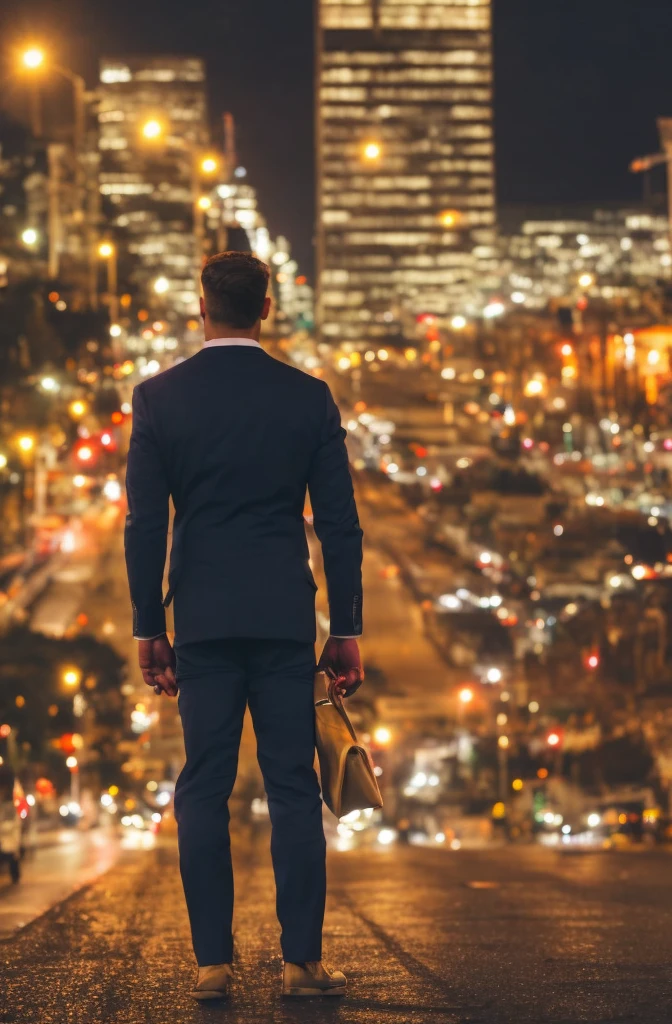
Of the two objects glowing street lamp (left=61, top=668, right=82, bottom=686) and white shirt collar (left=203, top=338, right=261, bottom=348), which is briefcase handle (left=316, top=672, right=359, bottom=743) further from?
glowing street lamp (left=61, top=668, right=82, bottom=686)

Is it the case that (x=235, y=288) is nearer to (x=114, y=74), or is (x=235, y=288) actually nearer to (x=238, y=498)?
(x=238, y=498)

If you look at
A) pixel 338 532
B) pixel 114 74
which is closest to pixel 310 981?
pixel 338 532

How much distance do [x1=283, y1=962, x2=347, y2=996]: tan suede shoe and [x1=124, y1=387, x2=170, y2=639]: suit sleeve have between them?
0.94 m

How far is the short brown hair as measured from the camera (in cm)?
438

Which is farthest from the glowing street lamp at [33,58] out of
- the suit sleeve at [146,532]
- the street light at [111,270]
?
the suit sleeve at [146,532]

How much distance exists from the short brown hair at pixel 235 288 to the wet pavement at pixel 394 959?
5.87 ft

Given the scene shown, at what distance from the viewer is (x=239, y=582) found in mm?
4234

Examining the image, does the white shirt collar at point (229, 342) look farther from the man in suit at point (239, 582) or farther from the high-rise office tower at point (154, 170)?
the high-rise office tower at point (154, 170)

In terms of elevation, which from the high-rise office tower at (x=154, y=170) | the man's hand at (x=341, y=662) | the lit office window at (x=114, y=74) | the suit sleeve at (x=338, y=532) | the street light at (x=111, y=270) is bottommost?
the man's hand at (x=341, y=662)

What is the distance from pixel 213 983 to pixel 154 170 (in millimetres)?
58912

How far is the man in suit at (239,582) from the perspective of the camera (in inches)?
165

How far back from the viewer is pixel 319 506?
14.4 ft

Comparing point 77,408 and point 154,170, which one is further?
point 154,170

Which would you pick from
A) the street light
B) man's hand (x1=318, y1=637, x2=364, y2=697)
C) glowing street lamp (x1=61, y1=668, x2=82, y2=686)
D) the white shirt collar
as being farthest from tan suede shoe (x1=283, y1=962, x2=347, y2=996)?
the street light
